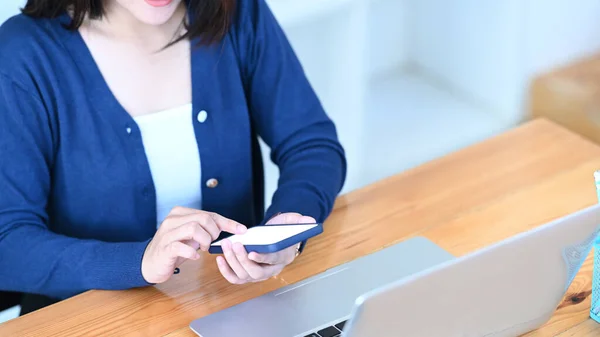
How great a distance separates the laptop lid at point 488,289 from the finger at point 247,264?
0.27m

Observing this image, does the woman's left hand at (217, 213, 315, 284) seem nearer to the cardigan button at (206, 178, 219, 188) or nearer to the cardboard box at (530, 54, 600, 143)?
the cardigan button at (206, 178, 219, 188)

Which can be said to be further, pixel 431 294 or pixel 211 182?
pixel 211 182

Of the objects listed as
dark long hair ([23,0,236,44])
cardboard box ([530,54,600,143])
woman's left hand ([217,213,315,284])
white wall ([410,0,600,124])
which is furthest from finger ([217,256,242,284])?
white wall ([410,0,600,124])

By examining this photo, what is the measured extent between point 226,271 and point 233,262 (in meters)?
0.02

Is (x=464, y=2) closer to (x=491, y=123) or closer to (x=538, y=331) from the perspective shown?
(x=491, y=123)

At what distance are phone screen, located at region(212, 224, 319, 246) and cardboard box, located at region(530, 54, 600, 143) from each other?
1237mm

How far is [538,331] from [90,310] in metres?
0.57

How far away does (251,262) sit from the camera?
1.11 meters

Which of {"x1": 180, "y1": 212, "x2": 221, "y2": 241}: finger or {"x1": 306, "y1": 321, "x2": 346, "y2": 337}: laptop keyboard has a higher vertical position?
{"x1": 180, "y1": 212, "x2": 221, "y2": 241}: finger

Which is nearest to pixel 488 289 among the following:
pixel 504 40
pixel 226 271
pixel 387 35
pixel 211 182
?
pixel 226 271

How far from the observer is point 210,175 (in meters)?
1.43

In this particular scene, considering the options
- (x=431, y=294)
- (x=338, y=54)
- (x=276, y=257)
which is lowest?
(x=338, y=54)

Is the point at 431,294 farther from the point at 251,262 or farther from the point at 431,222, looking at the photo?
the point at 431,222

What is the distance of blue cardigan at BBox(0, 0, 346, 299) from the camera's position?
48.4 inches
